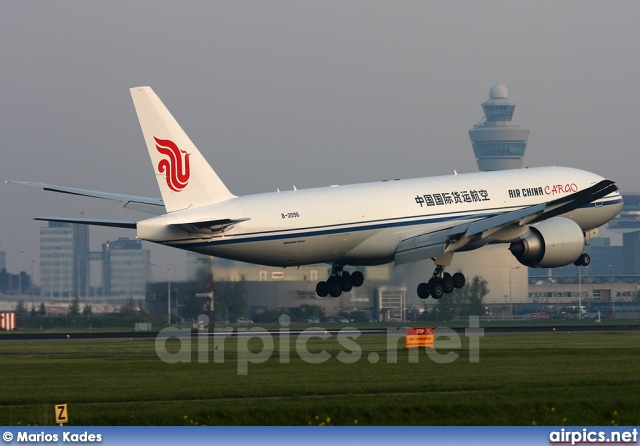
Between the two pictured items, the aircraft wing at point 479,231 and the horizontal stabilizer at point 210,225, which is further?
the aircraft wing at point 479,231

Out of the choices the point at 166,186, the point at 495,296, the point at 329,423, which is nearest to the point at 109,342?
the point at 166,186

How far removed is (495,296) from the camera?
390 feet

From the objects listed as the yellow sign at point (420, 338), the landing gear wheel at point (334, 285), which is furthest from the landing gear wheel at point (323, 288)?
the yellow sign at point (420, 338)

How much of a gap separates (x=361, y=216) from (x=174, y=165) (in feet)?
29.6

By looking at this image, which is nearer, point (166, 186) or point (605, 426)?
point (605, 426)

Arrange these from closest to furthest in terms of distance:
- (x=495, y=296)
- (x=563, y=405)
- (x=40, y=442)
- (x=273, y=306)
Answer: (x=40, y=442) < (x=563, y=405) < (x=273, y=306) < (x=495, y=296)

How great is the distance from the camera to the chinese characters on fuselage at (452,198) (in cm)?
5681

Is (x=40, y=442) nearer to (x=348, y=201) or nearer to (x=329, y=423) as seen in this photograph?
(x=329, y=423)

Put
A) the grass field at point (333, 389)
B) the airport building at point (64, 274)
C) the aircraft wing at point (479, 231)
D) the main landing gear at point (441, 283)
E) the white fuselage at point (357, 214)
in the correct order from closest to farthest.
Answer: the grass field at point (333, 389) → the white fuselage at point (357, 214) → the aircraft wing at point (479, 231) → the main landing gear at point (441, 283) → the airport building at point (64, 274)

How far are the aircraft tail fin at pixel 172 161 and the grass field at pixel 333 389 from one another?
7.14m

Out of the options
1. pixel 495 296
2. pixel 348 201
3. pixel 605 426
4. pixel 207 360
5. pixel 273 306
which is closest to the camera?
pixel 605 426

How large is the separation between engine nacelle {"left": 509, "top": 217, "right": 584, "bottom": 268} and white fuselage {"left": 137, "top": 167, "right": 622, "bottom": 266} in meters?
1.89

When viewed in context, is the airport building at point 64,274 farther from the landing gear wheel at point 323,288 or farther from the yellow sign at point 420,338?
the yellow sign at point 420,338

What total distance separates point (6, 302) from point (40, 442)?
8761cm
